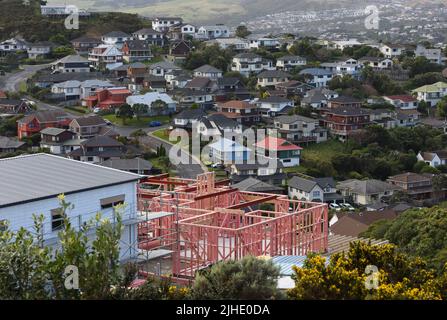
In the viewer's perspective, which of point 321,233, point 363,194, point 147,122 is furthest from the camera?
point 147,122

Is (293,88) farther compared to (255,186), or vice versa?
(293,88)

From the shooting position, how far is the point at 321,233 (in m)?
12.0

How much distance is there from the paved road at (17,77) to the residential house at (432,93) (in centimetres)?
1764

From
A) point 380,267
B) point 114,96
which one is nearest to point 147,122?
point 114,96

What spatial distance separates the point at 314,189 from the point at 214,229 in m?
12.9

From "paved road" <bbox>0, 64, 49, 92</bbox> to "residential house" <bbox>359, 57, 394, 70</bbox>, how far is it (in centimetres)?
1594

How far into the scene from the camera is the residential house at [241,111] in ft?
103

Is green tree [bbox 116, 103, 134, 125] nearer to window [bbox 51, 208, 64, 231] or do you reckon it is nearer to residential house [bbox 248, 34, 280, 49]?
residential house [bbox 248, 34, 280, 49]

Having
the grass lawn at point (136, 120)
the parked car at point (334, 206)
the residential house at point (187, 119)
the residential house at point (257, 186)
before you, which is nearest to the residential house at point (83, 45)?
the grass lawn at point (136, 120)

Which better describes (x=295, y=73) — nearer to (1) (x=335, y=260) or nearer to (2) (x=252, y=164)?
(2) (x=252, y=164)

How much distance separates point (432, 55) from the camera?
1718 inches

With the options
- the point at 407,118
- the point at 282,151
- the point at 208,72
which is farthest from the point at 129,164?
the point at 208,72

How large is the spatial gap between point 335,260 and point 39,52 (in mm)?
34690

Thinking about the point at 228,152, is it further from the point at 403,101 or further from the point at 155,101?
the point at 403,101
